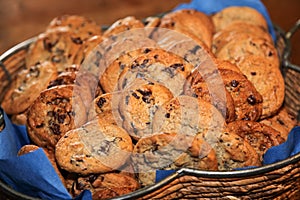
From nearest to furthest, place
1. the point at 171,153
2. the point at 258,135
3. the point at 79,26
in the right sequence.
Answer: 1. the point at 171,153
2. the point at 258,135
3. the point at 79,26

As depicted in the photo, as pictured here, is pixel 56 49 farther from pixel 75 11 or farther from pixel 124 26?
pixel 75 11

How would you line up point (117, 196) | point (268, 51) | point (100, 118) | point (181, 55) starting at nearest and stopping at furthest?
point (117, 196) → point (100, 118) → point (181, 55) → point (268, 51)

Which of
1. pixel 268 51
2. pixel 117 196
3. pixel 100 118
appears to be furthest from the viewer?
pixel 268 51

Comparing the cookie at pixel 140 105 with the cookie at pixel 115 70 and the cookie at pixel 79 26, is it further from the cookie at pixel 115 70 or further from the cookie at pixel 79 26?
the cookie at pixel 79 26

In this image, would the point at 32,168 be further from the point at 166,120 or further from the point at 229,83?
the point at 229,83

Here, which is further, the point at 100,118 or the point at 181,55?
the point at 181,55

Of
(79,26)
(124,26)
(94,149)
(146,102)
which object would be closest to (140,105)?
(146,102)

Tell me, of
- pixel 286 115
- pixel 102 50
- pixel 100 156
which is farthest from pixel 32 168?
pixel 286 115
